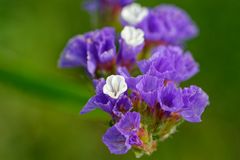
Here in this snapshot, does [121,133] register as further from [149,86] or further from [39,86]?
[39,86]

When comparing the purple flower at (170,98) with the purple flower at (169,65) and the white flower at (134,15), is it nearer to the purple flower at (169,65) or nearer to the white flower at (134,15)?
the purple flower at (169,65)

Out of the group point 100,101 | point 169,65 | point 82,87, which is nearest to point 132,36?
point 169,65

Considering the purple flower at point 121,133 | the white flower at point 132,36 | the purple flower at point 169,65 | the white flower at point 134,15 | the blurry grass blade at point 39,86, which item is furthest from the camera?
the blurry grass blade at point 39,86

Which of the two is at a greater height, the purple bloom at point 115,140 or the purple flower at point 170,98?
the purple flower at point 170,98

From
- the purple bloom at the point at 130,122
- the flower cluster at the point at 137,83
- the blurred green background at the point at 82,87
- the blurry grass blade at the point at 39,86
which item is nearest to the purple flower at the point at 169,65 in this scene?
the flower cluster at the point at 137,83

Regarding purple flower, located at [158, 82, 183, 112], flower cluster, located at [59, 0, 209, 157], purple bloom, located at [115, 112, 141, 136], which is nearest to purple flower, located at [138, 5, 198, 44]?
flower cluster, located at [59, 0, 209, 157]

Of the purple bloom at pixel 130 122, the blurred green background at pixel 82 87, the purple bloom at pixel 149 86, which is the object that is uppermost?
the purple bloom at pixel 149 86

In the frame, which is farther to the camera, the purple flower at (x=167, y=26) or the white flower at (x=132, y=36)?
the purple flower at (x=167, y=26)

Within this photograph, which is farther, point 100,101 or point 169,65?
point 169,65
